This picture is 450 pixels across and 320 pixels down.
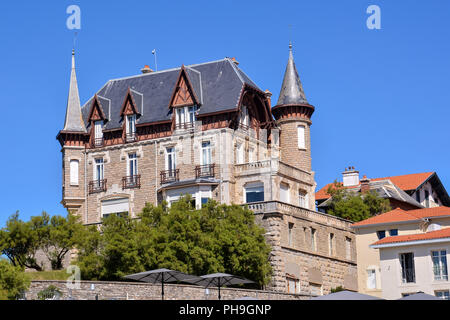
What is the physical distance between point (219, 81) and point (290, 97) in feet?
22.2

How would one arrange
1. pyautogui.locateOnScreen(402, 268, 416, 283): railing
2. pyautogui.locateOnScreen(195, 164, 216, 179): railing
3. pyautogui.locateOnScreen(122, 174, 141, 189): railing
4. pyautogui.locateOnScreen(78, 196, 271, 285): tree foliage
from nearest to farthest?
pyautogui.locateOnScreen(402, 268, 416, 283): railing
pyautogui.locateOnScreen(78, 196, 271, 285): tree foliage
pyautogui.locateOnScreen(195, 164, 216, 179): railing
pyautogui.locateOnScreen(122, 174, 141, 189): railing

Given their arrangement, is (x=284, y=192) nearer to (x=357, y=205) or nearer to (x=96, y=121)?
(x=357, y=205)

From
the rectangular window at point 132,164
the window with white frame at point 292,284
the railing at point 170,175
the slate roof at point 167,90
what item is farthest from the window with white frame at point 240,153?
the window with white frame at point 292,284

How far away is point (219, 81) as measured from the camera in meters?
71.4

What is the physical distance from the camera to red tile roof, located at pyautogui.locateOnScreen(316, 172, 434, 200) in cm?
8369

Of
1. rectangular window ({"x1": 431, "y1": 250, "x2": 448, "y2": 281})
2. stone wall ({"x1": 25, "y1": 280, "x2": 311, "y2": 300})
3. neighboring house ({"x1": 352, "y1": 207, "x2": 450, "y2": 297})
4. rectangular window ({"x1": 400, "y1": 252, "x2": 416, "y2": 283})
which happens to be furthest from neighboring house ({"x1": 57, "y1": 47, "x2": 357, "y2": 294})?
stone wall ({"x1": 25, "y1": 280, "x2": 311, "y2": 300})

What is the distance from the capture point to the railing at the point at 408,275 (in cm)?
5449

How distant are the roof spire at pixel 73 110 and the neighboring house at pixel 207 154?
8 centimetres

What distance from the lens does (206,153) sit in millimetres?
69250

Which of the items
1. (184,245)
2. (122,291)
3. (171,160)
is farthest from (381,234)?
(122,291)

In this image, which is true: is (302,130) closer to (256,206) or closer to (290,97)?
(290,97)

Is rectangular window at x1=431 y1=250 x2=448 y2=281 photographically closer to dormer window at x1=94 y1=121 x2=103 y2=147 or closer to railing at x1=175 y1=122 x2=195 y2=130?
railing at x1=175 y1=122 x2=195 y2=130

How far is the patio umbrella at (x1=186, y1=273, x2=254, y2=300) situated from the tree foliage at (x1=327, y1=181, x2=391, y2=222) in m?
23.9

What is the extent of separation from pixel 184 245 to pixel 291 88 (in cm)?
2319
